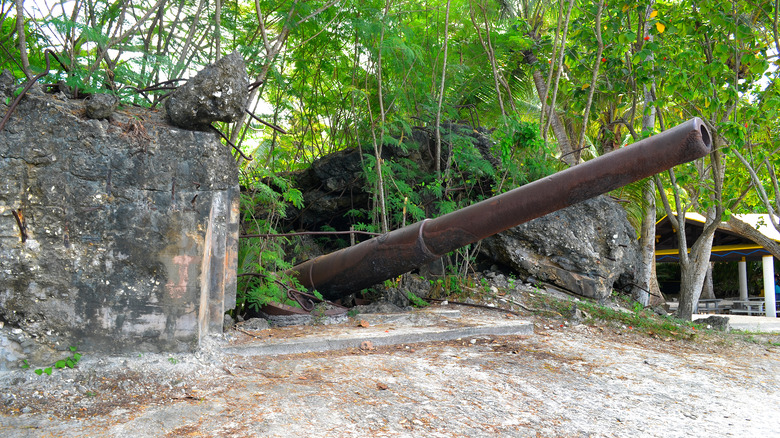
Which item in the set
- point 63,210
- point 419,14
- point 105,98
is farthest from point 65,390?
point 419,14

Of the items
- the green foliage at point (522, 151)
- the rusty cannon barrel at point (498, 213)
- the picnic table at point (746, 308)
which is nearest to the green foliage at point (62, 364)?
the rusty cannon barrel at point (498, 213)

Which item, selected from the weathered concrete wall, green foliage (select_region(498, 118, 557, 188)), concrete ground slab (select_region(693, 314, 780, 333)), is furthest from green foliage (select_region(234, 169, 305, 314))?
concrete ground slab (select_region(693, 314, 780, 333))

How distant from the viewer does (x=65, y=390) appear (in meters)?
3.12

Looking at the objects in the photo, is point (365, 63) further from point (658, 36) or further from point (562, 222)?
point (658, 36)

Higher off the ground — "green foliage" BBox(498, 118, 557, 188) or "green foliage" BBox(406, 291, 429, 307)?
"green foliage" BBox(498, 118, 557, 188)

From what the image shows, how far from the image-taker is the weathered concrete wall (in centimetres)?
324

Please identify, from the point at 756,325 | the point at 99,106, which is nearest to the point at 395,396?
the point at 99,106

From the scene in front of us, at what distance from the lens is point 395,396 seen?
321 cm

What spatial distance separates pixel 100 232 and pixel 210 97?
1.16 meters

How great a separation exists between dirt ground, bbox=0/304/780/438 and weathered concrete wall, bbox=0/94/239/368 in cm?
24

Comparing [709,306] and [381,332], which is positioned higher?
[381,332]

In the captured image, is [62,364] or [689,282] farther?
[689,282]

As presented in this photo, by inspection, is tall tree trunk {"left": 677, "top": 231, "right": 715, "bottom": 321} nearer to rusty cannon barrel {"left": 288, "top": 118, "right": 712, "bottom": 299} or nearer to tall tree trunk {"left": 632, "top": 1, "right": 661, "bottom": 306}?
tall tree trunk {"left": 632, "top": 1, "right": 661, "bottom": 306}

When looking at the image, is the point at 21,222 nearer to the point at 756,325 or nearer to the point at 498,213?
the point at 498,213
